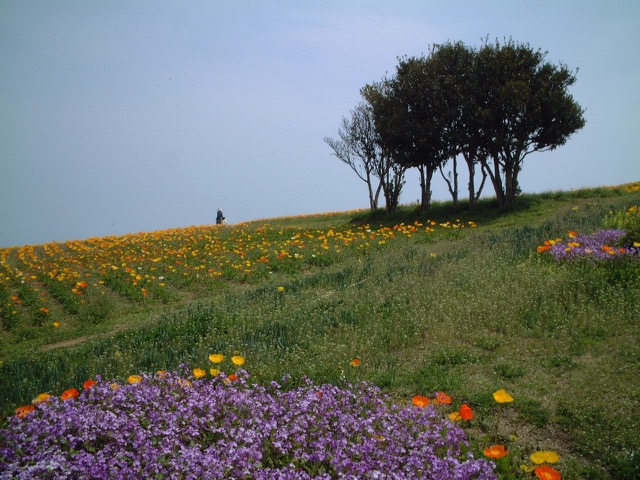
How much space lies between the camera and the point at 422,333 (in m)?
7.53

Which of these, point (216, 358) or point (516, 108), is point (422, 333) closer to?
point (216, 358)

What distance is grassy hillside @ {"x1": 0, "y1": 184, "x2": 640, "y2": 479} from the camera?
5.25 meters

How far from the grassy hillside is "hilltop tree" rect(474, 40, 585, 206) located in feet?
41.5

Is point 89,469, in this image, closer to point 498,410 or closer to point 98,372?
point 98,372

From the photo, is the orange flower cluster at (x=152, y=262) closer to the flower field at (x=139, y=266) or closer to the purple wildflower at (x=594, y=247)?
the flower field at (x=139, y=266)

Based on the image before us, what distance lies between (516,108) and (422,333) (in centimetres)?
2043

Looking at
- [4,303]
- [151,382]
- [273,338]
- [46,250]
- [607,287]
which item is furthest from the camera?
[46,250]

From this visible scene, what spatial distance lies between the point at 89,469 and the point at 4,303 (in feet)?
38.8

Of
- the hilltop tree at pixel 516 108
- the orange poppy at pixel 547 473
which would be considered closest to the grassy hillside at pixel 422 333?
the orange poppy at pixel 547 473

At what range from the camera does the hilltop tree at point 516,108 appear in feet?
82.2

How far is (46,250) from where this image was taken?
21.0m

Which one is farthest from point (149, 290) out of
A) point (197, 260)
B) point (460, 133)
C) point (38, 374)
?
point (460, 133)

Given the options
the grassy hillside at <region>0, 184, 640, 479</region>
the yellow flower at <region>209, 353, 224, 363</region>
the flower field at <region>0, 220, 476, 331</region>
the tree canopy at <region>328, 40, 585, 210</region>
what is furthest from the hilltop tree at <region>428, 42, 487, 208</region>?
the yellow flower at <region>209, 353, 224, 363</region>

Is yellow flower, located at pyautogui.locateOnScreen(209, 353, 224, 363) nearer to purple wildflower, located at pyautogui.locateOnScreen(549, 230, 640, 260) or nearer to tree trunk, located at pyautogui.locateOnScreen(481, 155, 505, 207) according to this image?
purple wildflower, located at pyautogui.locateOnScreen(549, 230, 640, 260)
